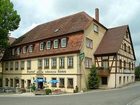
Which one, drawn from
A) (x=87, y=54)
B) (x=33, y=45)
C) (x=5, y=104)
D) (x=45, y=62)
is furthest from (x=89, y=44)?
(x=5, y=104)

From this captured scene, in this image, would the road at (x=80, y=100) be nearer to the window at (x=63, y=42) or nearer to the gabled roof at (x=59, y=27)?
the window at (x=63, y=42)

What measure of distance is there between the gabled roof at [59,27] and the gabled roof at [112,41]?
475 centimetres

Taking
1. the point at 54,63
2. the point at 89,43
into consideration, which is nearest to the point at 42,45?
the point at 54,63

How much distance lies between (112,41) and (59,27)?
354 inches

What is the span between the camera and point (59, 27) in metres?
46.6

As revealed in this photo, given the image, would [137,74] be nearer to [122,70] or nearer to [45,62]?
[122,70]

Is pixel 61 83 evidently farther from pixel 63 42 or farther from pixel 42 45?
pixel 42 45

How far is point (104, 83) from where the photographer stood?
140ft

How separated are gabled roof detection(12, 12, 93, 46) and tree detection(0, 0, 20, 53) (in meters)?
3.70

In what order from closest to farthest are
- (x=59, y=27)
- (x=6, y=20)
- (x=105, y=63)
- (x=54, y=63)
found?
1. (x=105, y=63)
2. (x=54, y=63)
3. (x=59, y=27)
4. (x=6, y=20)

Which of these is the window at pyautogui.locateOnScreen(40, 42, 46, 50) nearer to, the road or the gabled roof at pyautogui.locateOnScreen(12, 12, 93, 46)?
the gabled roof at pyautogui.locateOnScreen(12, 12, 93, 46)

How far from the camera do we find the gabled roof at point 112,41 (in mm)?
42312

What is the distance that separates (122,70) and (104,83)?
4240 mm

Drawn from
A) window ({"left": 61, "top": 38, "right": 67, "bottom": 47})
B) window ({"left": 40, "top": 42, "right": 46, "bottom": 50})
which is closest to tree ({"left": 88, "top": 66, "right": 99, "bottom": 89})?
window ({"left": 61, "top": 38, "right": 67, "bottom": 47})
